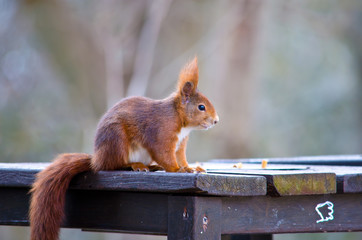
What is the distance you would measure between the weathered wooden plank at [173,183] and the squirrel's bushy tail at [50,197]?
5 centimetres

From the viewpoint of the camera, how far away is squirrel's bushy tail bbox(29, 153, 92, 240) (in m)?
2.01

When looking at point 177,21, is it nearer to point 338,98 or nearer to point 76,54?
point 76,54

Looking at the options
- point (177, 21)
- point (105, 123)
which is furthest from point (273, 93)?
point (105, 123)

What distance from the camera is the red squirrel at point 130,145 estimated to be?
6.69 ft

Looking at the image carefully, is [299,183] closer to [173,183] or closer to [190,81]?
[173,183]

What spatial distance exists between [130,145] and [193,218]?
487 millimetres

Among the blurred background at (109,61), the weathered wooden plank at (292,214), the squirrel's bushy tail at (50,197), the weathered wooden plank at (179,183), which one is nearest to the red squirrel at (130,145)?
the squirrel's bushy tail at (50,197)

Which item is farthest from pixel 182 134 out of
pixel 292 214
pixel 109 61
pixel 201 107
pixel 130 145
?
pixel 109 61

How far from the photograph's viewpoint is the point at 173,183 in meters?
1.84

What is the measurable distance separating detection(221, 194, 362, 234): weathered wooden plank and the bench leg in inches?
2.6

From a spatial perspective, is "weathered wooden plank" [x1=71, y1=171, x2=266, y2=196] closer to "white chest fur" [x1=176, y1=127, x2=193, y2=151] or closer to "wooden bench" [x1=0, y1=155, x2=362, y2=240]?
"wooden bench" [x1=0, y1=155, x2=362, y2=240]

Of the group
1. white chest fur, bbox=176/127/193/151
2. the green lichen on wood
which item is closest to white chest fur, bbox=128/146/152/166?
white chest fur, bbox=176/127/193/151

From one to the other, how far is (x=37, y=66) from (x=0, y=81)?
701 mm

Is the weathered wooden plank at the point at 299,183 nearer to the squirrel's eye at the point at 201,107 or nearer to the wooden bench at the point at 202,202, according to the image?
the wooden bench at the point at 202,202
